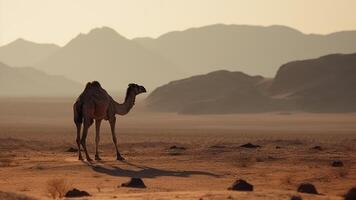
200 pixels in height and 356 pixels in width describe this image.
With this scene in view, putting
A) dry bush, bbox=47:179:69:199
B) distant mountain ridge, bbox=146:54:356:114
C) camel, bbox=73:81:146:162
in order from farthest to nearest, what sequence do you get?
1. distant mountain ridge, bbox=146:54:356:114
2. camel, bbox=73:81:146:162
3. dry bush, bbox=47:179:69:199

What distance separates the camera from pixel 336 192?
62.3ft

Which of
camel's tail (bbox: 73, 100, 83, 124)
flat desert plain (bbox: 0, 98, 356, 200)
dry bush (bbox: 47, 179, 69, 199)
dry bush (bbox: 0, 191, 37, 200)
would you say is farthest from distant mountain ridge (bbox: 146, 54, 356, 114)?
dry bush (bbox: 0, 191, 37, 200)

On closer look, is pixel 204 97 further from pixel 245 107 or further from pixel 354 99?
pixel 354 99

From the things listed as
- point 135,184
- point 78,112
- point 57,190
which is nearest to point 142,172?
point 135,184

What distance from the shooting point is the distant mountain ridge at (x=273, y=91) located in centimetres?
9694

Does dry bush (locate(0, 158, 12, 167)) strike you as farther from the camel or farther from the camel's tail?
the camel's tail

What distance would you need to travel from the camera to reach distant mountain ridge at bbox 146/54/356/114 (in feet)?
318

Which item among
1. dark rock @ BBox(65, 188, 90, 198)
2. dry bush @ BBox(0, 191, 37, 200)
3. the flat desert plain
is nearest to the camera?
dry bush @ BBox(0, 191, 37, 200)

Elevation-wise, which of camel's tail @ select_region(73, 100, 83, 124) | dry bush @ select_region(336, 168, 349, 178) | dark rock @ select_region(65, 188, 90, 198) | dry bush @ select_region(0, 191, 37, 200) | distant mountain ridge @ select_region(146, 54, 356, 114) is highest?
distant mountain ridge @ select_region(146, 54, 356, 114)

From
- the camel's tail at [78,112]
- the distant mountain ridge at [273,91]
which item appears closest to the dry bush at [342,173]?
the camel's tail at [78,112]

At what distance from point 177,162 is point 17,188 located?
8077 mm

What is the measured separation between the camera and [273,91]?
347 ft

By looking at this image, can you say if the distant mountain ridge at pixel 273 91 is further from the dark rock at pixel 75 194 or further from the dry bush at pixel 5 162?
the dark rock at pixel 75 194

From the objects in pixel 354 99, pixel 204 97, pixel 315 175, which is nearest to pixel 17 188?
pixel 315 175
